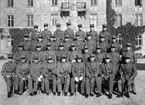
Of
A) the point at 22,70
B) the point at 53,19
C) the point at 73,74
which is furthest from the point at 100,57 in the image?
the point at 53,19

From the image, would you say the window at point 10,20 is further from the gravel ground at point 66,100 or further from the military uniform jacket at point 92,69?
the military uniform jacket at point 92,69

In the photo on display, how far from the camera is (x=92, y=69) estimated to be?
9641 millimetres

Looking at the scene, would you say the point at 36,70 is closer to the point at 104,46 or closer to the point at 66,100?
the point at 66,100

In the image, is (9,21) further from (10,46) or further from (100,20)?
(100,20)

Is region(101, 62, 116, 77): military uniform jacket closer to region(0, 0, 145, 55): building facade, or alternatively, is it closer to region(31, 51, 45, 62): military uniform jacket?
region(31, 51, 45, 62): military uniform jacket

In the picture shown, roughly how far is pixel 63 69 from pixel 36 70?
1226 millimetres

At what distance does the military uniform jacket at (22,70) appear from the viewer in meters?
9.59

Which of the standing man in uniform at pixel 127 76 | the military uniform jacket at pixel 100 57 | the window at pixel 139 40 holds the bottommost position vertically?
the standing man in uniform at pixel 127 76

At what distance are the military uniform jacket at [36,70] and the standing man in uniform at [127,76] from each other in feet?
11.7

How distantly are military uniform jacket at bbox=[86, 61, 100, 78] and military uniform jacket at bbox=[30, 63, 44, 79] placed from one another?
211 cm

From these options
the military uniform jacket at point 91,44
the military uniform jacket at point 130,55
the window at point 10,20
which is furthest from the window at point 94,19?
the military uniform jacket at point 130,55

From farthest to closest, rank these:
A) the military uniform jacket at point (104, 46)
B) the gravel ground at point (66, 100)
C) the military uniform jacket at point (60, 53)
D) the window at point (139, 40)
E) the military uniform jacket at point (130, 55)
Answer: the window at point (139, 40) → the military uniform jacket at point (104, 46) → the military uniform jacket at point (60, 53) → the military uniform jacket at point (130, 55) → the gravel ground at point (66, 100)

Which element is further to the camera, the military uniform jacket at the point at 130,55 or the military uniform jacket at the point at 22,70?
the military uniform jacket at the point at 130,55

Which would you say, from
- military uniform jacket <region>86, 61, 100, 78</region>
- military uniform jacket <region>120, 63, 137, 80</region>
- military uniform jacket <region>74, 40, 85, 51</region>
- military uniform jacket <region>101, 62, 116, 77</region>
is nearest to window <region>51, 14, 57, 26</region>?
military uniform jacket <region>74, 40, 85, 51</region>
